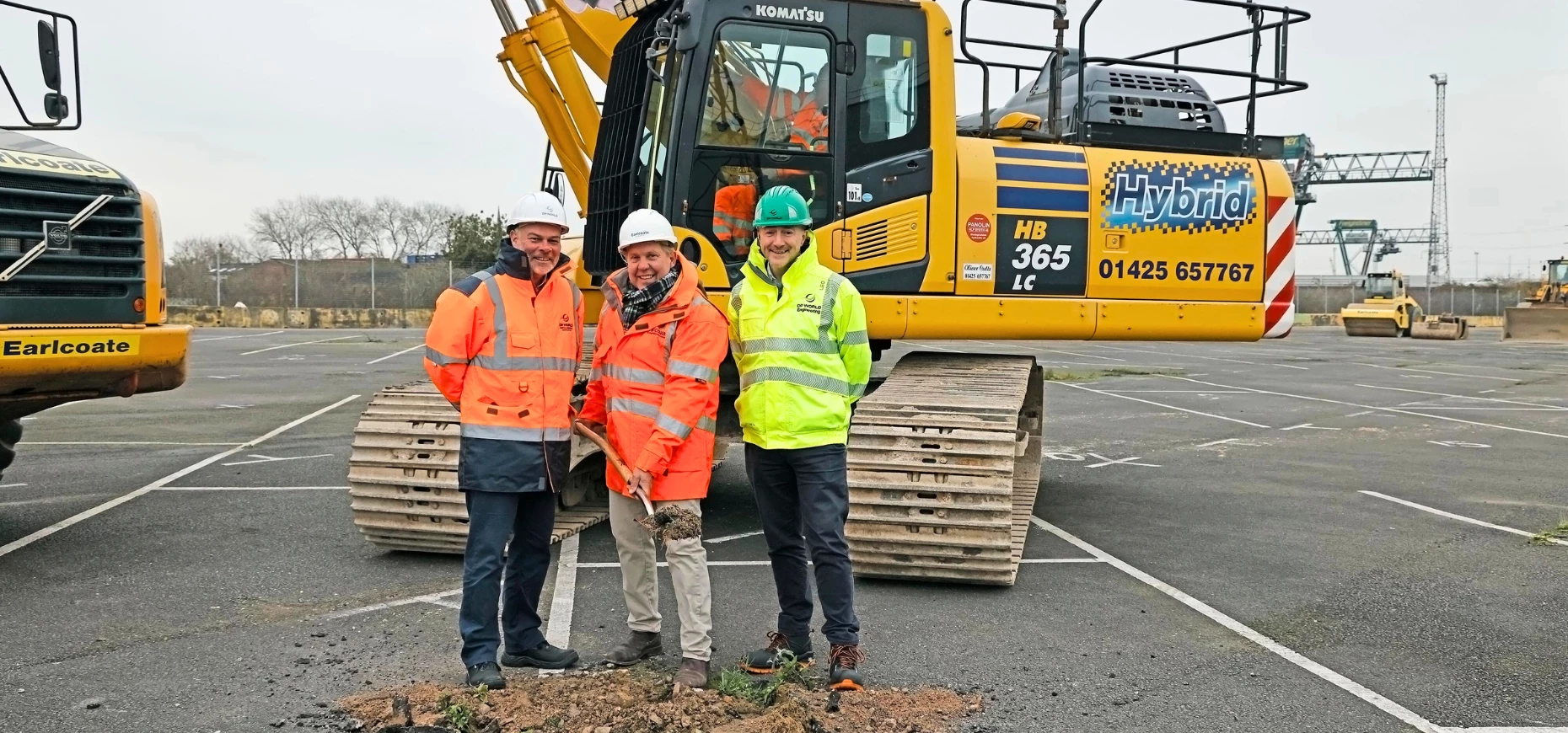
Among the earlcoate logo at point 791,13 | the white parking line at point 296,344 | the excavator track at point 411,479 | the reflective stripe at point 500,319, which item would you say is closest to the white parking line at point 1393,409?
the earlcoate logo at point 791,13

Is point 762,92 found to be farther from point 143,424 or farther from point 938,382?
point 143,424

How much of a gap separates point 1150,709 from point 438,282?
38.8 meters

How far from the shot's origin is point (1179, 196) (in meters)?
7.96

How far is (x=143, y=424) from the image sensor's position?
13.2m

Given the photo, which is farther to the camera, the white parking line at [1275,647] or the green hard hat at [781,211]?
the green hard hat at [781,211]

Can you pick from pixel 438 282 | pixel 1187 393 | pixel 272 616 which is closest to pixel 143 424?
pixel 272 616

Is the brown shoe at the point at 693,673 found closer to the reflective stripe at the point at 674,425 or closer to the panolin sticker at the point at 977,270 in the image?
the reflective stripe at the point at 674,425

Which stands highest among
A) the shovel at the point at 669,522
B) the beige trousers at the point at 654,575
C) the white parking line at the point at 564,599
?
the shovel at the point at 669,522

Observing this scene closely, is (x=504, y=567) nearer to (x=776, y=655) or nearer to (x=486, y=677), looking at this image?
(x=486, y=677)

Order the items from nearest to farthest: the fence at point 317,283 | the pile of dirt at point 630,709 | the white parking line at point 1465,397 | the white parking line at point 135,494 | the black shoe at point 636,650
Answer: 1. the pile of dirt at point 630,709
2. the black shoe at point 636,650
3. the white parking line at point 135,494
4. the white parking line at point 1465,397
5. the fence at point 317,283

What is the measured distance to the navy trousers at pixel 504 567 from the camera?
4.69 metres

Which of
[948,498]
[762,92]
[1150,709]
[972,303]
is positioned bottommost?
[1150,709]

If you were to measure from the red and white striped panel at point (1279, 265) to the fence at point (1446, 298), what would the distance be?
5207cm

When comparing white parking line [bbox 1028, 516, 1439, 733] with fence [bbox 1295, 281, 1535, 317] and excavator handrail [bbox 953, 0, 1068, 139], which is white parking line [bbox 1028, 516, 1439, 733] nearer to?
excavator handrail [bbox 953, 0, 1068, 139]
